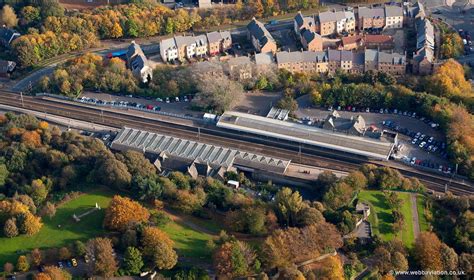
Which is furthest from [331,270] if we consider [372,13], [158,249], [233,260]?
[372,13]

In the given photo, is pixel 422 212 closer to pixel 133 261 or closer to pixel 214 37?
pixel 133 261

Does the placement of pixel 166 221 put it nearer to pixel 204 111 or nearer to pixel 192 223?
pixel 192 223

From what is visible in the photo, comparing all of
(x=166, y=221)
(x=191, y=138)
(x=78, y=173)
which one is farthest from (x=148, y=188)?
(x=191, y=138)

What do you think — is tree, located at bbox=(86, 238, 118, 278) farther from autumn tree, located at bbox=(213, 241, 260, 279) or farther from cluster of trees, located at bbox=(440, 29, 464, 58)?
cluster of trees, located at bbox=(440, 29, 464, 58)

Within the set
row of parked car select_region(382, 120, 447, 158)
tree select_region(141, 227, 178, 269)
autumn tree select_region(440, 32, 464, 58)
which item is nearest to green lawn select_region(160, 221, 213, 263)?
tree select_region(141, 227, 178, 269)

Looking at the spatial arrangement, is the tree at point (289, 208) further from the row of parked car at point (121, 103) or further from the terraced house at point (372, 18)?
the terraced house at point (372, 18)

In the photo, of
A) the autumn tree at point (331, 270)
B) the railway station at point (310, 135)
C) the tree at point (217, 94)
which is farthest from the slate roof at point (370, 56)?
the autumn tree at point (331, 270)
